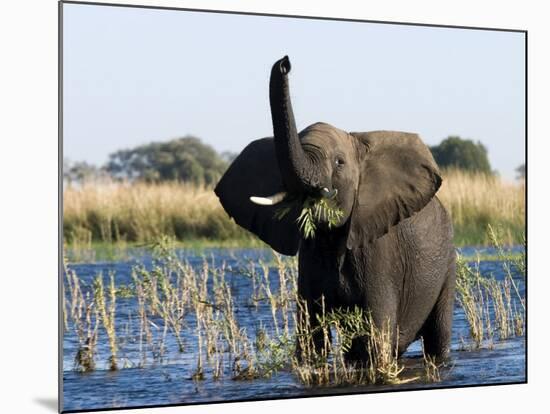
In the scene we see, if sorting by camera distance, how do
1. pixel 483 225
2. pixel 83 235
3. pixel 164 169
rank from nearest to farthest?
pixel 483 225
pixel 83 235
pixel 164 169

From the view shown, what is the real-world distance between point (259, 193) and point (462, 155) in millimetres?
6076

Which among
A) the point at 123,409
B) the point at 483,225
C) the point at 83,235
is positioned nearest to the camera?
the point at 123,409

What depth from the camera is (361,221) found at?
30.6 feet

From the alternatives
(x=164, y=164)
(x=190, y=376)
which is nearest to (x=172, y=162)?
(x=164, y=164)

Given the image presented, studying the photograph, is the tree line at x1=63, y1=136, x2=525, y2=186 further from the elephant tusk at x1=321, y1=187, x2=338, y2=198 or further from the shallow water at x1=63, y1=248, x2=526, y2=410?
the elephant tusk at x1=321, y1=187, x2=338, y2=198

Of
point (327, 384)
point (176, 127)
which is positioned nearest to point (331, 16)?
point (327, 384)

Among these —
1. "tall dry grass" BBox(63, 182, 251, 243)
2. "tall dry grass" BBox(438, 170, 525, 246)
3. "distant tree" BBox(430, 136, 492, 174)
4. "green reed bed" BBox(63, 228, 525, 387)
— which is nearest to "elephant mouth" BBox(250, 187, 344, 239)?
"green reed bed" BBox(63, 228, 525, 387)

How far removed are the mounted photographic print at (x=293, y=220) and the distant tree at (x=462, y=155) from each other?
36mm

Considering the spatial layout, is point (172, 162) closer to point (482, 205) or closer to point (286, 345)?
point (482, 205)

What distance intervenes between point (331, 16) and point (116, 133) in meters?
8.14

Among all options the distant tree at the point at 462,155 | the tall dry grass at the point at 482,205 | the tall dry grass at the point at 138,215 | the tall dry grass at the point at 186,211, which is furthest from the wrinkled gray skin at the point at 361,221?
the tall dry grass at the point at 138,215

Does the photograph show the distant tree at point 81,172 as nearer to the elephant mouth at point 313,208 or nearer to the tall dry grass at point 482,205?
the tall dry grass at point 482,205

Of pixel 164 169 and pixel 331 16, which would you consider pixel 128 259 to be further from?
pixel 331 16

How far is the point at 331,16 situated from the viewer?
10.0 m
